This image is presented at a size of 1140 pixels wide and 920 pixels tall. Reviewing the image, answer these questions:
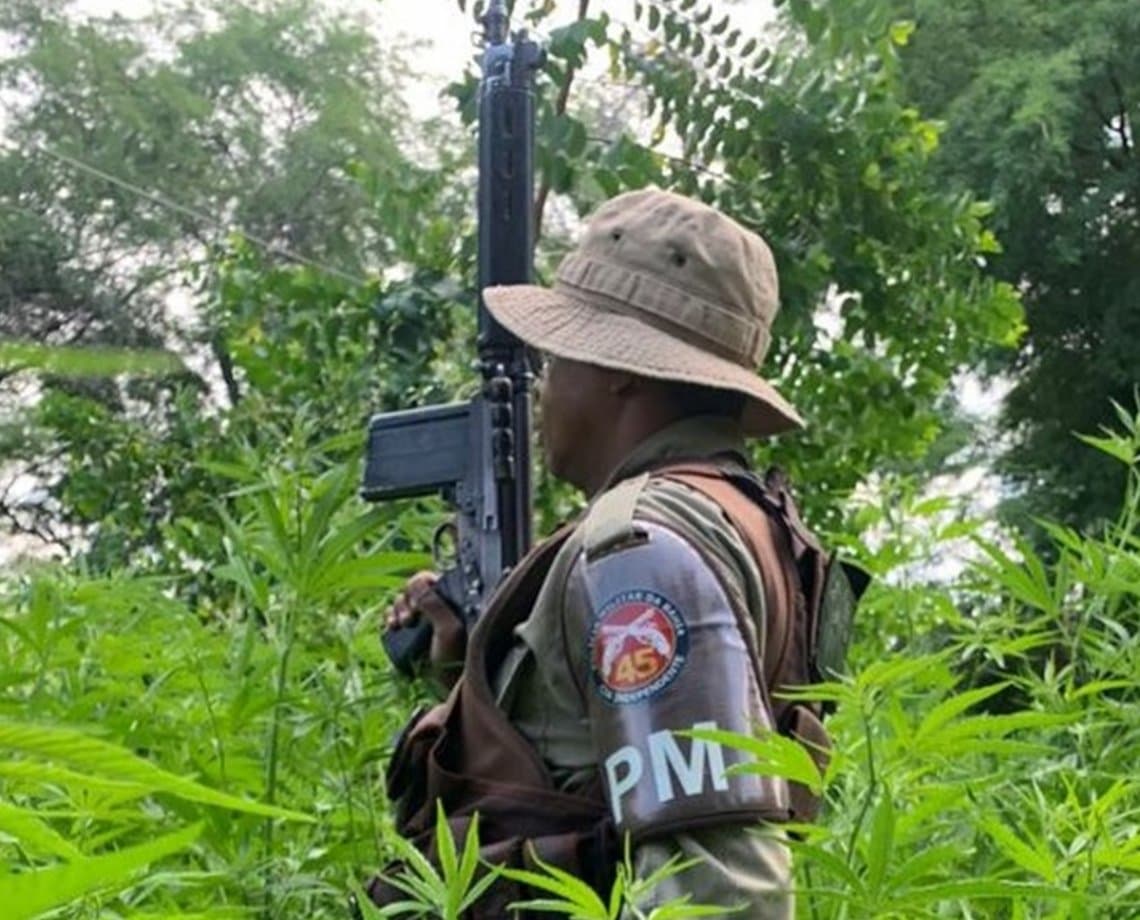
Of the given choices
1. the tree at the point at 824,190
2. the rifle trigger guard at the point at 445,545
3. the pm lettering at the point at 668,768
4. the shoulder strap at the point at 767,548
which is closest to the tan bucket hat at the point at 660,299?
the shoulder strap at the point at 767,548

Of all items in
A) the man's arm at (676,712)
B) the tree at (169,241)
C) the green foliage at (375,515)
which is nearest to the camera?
the tree at (169,241)

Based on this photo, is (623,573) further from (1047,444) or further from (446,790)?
(1047,444)

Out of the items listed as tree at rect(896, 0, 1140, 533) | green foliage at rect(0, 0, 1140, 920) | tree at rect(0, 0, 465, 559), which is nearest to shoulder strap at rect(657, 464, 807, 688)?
green foliage at rect(0, 0, 1140, 920)

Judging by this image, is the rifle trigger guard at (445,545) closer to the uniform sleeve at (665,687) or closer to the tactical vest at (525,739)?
the tactical vest at (525,739)

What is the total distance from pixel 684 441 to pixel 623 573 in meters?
0.30

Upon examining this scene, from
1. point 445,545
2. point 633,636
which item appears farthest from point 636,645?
point 445,545

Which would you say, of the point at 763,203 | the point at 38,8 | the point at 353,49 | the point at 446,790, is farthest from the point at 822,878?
the point at 763,203

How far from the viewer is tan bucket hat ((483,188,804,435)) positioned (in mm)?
1758

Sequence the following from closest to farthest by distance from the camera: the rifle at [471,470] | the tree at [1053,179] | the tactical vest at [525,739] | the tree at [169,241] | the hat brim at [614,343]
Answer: the tree at [169,241] → the tactical vest at [525,739] → the hat brim at [614,343] → the rifle at [471,470] → the tree at [1053,179]

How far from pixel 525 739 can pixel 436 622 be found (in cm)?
24

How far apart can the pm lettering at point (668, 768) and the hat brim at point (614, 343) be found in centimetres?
38

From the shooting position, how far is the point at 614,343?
176 cm

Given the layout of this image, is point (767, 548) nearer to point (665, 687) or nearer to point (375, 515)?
point (665, 687)

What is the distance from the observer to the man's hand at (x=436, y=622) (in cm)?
181
